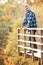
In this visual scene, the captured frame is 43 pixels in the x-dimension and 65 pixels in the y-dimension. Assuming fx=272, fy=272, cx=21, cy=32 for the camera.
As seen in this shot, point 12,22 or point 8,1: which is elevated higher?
point 8,1

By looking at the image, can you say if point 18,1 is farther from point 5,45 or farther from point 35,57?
point 35,57

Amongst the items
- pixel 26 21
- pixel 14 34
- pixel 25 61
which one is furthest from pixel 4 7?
pixel 26 21

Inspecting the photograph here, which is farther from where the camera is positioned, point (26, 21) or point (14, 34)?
point (14, 34)


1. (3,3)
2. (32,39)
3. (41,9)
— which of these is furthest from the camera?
(3,3)

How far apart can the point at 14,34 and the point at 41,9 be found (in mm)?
1385

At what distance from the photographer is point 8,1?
10812 millimetres

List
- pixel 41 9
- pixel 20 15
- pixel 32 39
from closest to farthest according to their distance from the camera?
pixel 32 39 < pixel 41 9 < pixel 20 15

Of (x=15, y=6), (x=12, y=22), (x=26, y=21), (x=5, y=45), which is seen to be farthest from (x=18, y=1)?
(x=26, y=21)

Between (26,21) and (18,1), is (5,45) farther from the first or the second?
(26,21)

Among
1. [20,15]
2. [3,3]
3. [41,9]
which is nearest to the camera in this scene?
[41,9]

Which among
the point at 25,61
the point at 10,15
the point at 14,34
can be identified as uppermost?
the point at 10,15

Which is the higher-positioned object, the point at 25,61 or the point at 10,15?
the point at 10,15

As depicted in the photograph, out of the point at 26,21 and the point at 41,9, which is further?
the point at 41,9

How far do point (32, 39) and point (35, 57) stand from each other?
0.31m
